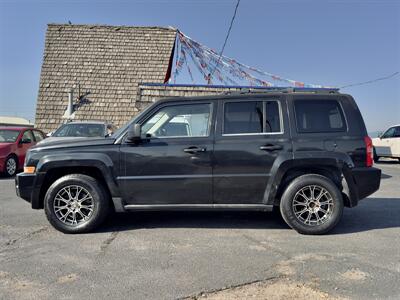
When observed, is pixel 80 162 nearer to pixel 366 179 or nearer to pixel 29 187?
pixel 29 187

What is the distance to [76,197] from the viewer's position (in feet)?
13.9

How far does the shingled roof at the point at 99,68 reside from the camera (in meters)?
13.7

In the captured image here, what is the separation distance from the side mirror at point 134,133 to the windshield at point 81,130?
201 inches

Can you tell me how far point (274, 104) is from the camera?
4.29 m

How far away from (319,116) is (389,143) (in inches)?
430

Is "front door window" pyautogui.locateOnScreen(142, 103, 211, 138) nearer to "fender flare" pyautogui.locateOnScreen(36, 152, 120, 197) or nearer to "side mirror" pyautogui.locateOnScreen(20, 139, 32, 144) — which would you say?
"fender flare" pyautogui.locateOnScreen(36, 152, 120, 197)

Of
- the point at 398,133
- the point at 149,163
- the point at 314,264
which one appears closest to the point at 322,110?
the point at 314,264

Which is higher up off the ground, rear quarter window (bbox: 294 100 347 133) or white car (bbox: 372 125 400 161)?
white car (bbox: 372 125 400 161)

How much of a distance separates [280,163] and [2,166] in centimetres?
812

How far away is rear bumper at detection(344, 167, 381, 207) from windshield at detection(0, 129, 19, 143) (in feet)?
30.5

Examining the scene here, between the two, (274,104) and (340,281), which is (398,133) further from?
(340,281)

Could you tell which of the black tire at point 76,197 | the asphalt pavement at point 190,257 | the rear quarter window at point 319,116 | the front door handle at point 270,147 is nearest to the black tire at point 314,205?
the asphalt pavement at point 190,257

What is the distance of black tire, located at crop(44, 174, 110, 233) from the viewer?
417cm

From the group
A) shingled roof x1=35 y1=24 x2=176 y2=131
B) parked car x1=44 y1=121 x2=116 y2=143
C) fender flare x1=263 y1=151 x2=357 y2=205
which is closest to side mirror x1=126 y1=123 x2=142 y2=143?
fender flare x1=263 y1=151 x2=357 y2=205
